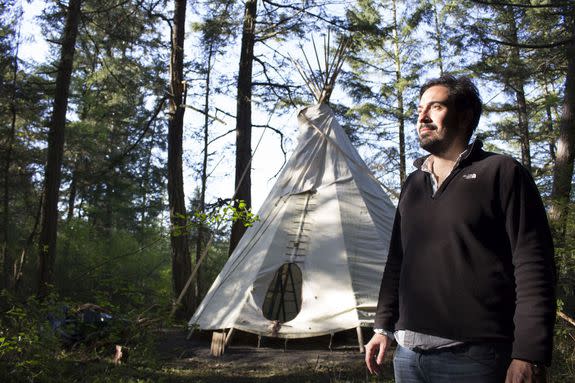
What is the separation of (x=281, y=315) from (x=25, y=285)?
7.06 m

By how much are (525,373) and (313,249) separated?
6239 mm

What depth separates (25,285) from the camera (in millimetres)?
12531

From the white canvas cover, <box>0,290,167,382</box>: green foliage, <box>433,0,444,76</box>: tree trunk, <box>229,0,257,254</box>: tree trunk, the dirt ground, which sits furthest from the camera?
<box>433,0,444,76</box>: tree trunk

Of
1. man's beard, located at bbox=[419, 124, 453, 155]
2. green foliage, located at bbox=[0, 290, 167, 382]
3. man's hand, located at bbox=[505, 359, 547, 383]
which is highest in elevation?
man's beard, located at bbox=[419, 124, 453, 155]

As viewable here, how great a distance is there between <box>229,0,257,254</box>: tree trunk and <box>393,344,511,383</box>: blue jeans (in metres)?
9.35

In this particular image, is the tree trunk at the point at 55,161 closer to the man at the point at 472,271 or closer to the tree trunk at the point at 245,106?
the tree trunk at the point at 245,106

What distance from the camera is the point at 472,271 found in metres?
1.71

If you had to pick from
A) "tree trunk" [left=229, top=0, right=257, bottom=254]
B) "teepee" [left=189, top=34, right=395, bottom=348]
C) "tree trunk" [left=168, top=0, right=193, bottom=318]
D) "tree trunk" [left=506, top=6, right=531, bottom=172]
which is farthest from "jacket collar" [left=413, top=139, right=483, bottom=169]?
"tree trunk" [left=506, top=6, right=531, bottom=172]

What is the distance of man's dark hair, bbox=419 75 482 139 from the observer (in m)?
2.00

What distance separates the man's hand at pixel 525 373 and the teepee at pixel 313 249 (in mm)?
5348

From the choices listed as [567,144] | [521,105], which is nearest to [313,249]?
[567,144]

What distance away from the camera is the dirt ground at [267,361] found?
5.47 metres

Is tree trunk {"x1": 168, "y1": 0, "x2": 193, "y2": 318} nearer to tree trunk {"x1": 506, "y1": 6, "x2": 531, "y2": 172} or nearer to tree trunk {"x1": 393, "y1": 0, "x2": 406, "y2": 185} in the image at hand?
tree trunk {"x1": 506, "y1": 6, "x2": 531, "y2": 172}

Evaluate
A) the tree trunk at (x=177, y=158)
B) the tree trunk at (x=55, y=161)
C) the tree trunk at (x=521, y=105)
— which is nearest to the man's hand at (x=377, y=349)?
the tree trunk at (x=55, y=161)
